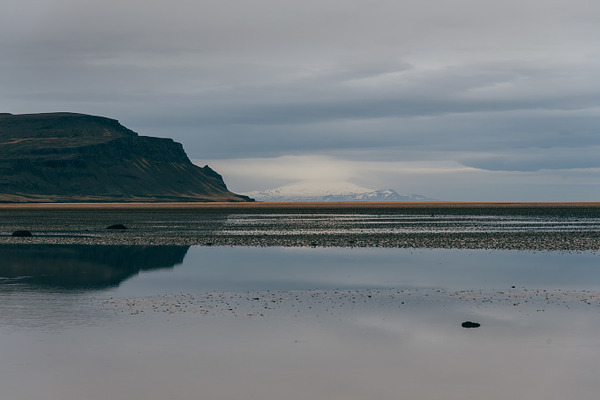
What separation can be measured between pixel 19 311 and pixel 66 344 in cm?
642

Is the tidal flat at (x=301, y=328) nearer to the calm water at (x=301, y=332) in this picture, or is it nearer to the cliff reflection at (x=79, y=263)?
the calm water at (x=301, y=332)

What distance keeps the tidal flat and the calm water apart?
0.20 ft

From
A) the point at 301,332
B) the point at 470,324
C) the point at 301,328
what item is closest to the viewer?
the point at 301,332

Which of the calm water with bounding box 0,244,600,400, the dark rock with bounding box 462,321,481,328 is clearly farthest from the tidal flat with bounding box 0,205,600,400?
the dark rock with bounding box 462,321,481,328

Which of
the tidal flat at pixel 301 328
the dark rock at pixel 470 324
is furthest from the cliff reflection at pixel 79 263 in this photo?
the dark rock at pixel 470 324

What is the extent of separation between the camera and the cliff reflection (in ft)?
107

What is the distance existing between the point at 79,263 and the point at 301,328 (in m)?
24.8

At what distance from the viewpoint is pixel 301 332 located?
782 inches

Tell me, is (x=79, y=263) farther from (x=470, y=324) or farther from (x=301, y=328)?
(x=470, y=324)

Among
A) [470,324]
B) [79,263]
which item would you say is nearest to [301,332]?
[470,324]

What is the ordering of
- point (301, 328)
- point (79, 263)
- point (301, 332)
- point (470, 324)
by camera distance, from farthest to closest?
1. point (79, 263)
2. point (470, 324)
3. point (301, 328)
4. point (301, 332)

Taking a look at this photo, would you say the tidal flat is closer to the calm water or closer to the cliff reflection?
the calm water

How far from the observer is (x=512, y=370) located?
15508 millimetres

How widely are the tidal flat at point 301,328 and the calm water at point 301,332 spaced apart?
0.06 metres
